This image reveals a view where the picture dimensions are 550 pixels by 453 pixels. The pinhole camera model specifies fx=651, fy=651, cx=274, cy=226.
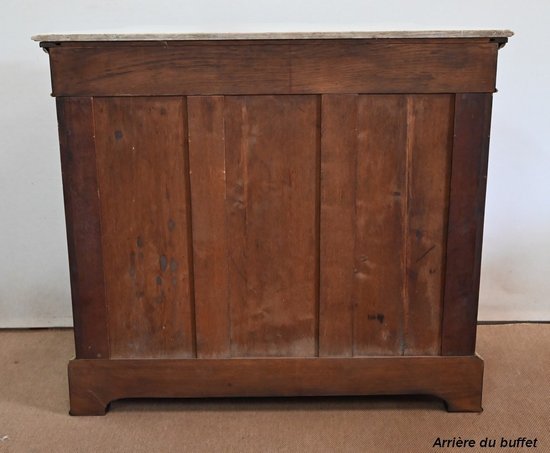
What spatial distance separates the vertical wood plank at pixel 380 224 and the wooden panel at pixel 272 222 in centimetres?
11

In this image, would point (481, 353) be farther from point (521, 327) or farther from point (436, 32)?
point (436, 32)

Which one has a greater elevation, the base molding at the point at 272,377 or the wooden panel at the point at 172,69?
the wooden panel at the point at 172,69

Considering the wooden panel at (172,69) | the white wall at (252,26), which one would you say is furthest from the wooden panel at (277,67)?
the white wall at (252,26)

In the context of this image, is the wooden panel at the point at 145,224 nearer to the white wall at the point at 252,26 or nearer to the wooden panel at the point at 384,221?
the wooden panel at the point at 384,221

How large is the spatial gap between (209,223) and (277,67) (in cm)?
41

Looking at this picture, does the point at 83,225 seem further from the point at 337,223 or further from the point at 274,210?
the point at 337,223

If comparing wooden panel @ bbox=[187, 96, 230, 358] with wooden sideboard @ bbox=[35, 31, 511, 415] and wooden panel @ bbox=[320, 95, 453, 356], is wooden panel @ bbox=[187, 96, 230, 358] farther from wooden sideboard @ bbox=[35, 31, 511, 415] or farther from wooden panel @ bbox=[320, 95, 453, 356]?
wooden panel @ bbox=[320, 95, 453, 356]

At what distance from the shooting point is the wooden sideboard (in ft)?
5.02

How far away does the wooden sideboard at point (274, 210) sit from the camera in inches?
60.2

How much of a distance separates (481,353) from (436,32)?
107 cm

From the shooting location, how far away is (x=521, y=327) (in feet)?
7.57

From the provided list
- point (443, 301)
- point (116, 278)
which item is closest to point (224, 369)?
point (116, 278)

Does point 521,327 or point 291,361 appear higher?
point 291,361

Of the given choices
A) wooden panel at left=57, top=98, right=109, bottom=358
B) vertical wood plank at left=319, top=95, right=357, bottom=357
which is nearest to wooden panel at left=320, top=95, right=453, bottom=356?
vertical wood plank at left=319, top=95, right=357, bottom=357
